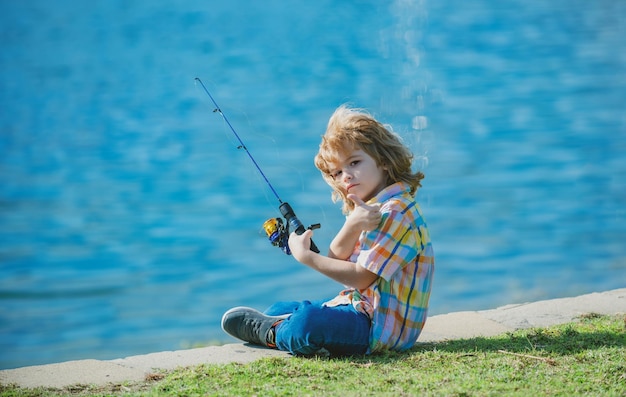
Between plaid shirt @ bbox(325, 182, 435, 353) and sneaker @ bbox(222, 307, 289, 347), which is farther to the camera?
sneaker @ bbox(222, 307, 289, 347)

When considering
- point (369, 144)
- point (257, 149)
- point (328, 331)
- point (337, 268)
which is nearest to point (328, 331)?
point (328, 331)

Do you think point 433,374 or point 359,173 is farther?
point 359,173

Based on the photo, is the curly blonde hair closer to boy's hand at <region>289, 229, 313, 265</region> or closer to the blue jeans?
boy's hand at <region>289, 229, 313, 265</region>

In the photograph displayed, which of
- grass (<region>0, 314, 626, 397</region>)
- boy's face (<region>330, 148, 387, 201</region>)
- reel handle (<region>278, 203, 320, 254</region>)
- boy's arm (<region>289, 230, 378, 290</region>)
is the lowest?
grass (<region>0, 314, 626, 397</region>)

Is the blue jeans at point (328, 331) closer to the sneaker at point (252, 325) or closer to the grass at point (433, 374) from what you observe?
the grass at point (433, 374)

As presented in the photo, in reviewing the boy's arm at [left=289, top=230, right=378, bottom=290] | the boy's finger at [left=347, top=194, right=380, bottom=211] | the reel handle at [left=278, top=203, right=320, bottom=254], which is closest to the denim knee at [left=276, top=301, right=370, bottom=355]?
the boy's arm at [left=289, top=230, right=378, bottom=290]

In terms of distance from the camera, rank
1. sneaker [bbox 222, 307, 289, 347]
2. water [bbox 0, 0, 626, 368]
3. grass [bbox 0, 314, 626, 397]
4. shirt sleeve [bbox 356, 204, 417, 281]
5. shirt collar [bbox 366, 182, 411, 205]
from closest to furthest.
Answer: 1. grass [bbox 0, 314, 626, 397]
2. shirt sleeve [bbox 356, 204, 417, 281]
3. shirt collar [bbox 366, 182, 411, 205]
4. sneaker [bbox 222, 307, 289, 347]
5. water [bbox 0, 0, 626, 368]

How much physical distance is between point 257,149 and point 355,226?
6.43 metres

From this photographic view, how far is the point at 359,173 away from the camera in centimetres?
339

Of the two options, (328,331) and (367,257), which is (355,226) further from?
(328,331)

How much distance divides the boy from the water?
87.0 inches

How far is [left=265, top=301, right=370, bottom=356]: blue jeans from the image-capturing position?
3.25m

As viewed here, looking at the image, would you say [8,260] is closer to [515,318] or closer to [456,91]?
[515,318]

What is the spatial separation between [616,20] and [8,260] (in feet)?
36.4
